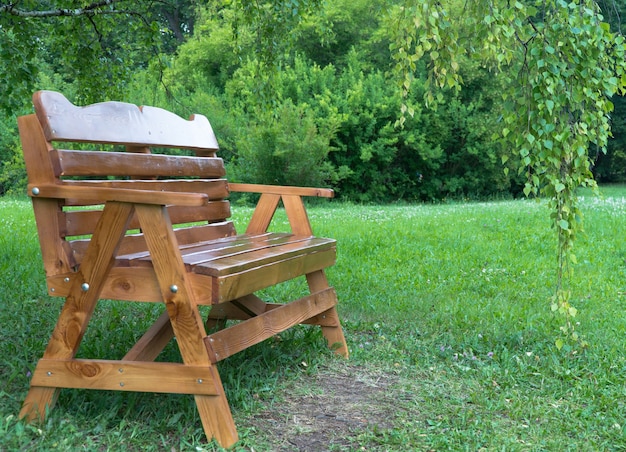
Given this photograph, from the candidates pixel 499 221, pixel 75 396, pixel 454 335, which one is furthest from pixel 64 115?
pixel 499 221

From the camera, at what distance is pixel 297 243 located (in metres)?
3.19

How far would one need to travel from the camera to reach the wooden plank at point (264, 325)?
7.95ft

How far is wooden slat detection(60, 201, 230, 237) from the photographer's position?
2.60 m

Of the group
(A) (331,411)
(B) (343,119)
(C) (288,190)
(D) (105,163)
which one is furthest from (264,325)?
A: (B) (343,119)

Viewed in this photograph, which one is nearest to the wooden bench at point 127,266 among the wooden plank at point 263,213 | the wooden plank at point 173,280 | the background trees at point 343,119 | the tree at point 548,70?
the wooden plank at point 173,280

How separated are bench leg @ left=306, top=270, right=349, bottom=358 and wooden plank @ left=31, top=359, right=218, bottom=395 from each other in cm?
115

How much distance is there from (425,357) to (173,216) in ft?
4.83

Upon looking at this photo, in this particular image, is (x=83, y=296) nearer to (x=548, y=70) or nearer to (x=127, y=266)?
(x=127, y=266)

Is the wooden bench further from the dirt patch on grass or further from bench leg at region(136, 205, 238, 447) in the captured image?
the dirt patch on grass

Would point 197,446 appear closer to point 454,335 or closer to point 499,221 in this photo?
point 454,335

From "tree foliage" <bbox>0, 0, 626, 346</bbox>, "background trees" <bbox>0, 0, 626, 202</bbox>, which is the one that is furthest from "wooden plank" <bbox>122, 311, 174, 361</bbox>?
"background trees" <bbox>0, 0, 626, 202</bbox>

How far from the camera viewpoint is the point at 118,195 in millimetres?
2309

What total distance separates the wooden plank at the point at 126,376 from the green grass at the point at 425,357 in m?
0.15

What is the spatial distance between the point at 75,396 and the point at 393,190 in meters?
14.7
